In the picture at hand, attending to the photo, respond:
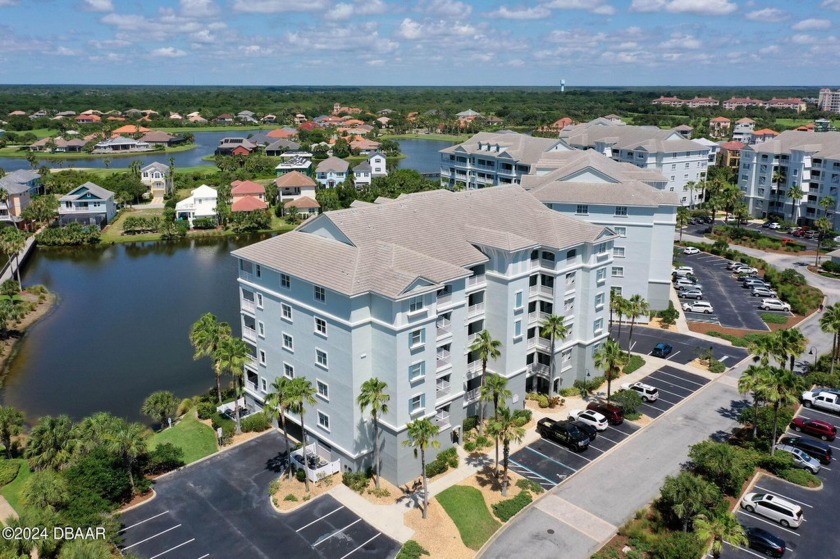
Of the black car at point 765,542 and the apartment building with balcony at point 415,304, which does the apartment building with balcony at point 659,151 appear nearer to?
the apartment building with balcony at point 415,304

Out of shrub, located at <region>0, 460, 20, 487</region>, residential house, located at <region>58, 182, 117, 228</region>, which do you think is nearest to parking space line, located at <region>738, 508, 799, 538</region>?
shrub, located at <region>0, 460, 20, 487</region>

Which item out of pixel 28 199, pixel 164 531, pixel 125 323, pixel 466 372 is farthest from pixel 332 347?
pixel 28 199

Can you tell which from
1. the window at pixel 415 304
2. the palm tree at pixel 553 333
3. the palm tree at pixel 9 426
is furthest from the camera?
the palm tree at pixel 553 333

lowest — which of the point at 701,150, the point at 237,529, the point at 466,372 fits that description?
the point at 237,529

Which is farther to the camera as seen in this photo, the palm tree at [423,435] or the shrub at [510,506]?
the shrub at [510,506]

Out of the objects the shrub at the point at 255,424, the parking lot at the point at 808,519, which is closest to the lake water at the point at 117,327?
the shrub at the point at 255,424

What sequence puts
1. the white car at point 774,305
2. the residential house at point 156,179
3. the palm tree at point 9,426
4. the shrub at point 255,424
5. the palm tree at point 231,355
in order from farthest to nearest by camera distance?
1. the residential house at point 156,179
2. the white car at point 774,305
3. the shrub at point 255,424
4. the palm tree at point 231,355
5. the palm tree at point 9,426

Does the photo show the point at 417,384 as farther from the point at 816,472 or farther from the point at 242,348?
the point at 816,472

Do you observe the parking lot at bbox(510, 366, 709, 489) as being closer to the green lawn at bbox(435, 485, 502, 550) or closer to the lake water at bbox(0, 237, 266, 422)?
the green lawn at bbox(435, 485, 502, 550)
